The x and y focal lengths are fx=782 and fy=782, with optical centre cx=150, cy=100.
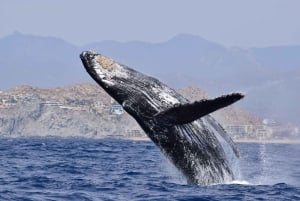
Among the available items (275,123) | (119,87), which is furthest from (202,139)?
(275,123)

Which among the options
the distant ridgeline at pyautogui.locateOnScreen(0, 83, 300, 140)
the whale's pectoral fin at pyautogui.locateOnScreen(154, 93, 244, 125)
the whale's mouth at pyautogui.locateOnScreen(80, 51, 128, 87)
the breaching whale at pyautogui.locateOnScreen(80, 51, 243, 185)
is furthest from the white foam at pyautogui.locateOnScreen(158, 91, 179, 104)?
the distant ridgeline at pyautogui.locateOnScreen(0, 83, 300, 140)

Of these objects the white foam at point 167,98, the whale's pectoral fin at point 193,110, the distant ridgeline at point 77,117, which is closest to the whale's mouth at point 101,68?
the white foam at point 167,98

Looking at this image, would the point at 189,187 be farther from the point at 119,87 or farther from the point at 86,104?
the point at 86,104

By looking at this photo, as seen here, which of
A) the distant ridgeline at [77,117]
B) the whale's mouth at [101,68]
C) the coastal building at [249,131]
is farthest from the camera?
the distant ridgeline at [77,117]

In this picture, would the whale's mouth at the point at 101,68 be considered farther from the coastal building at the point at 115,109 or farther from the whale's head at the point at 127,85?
the coastal building at the point at 115,109

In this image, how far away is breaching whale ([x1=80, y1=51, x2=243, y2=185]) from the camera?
14.1 meters

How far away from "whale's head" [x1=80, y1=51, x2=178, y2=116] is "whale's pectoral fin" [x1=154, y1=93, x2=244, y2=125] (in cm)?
49

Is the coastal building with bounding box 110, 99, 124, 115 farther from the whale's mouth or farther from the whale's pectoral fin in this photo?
the whale's pectoral fin

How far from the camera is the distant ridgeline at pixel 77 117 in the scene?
512 ft

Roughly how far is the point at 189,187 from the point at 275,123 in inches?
6247

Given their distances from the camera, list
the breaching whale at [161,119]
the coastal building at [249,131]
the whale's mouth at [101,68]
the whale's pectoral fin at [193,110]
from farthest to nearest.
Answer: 1. the coastal building at [249,131]
2. the whale's mouth at [101,68]
3. the breaching whale at [161,119]
4. the whale's pectoral fin at [193,110]

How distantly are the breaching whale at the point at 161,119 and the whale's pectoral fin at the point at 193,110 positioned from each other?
67 mm

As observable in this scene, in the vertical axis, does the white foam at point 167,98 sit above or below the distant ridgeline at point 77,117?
below

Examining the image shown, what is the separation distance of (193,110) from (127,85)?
1.92 m
